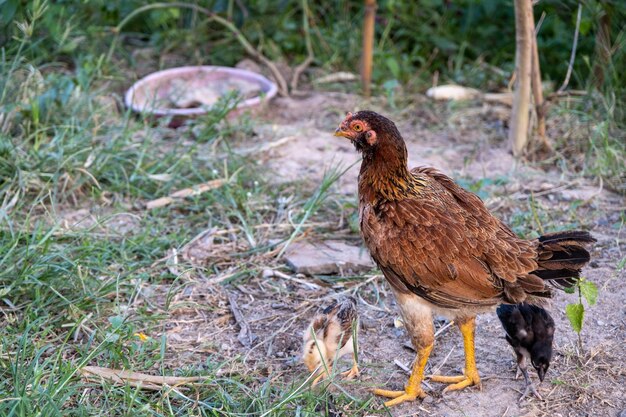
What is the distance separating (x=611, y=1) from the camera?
6.32m

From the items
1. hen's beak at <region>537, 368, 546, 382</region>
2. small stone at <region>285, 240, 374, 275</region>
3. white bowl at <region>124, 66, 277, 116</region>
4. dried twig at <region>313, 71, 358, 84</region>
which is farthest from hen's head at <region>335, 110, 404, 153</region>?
dried twig at <region>313, 71, 358, 84</region>

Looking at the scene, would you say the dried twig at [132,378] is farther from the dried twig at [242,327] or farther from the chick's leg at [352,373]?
the chick's leg at [352,373]

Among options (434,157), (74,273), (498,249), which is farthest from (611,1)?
Answer: (74,273)

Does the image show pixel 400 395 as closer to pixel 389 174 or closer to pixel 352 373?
pixel 352 373

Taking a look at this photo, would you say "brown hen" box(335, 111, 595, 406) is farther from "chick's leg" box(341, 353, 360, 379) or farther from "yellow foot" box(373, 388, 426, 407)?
"chick's leg" box(341, 353, 360, 379)

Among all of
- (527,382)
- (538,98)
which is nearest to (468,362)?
(527,382)

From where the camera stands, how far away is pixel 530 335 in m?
3.61

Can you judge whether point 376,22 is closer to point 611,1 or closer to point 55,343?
point 611,1

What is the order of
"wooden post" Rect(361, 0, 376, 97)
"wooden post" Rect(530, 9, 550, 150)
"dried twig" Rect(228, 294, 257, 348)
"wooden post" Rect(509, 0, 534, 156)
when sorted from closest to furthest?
"dried twig" Rect(228, 294, 257, 348)
"wooden post" Rect(509, 0, 534, 156)
"wooden post" Rect(530, 9, 550, 150)
"wooden post" Rect(361, 0, 376, 97)

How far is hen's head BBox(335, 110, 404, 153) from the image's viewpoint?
3867 millimetres

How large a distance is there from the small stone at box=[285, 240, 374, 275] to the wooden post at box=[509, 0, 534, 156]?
1811 millimetres

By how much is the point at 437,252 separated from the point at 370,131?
68cm

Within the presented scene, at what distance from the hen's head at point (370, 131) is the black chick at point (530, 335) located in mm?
968

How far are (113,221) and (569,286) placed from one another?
2.98 metres
